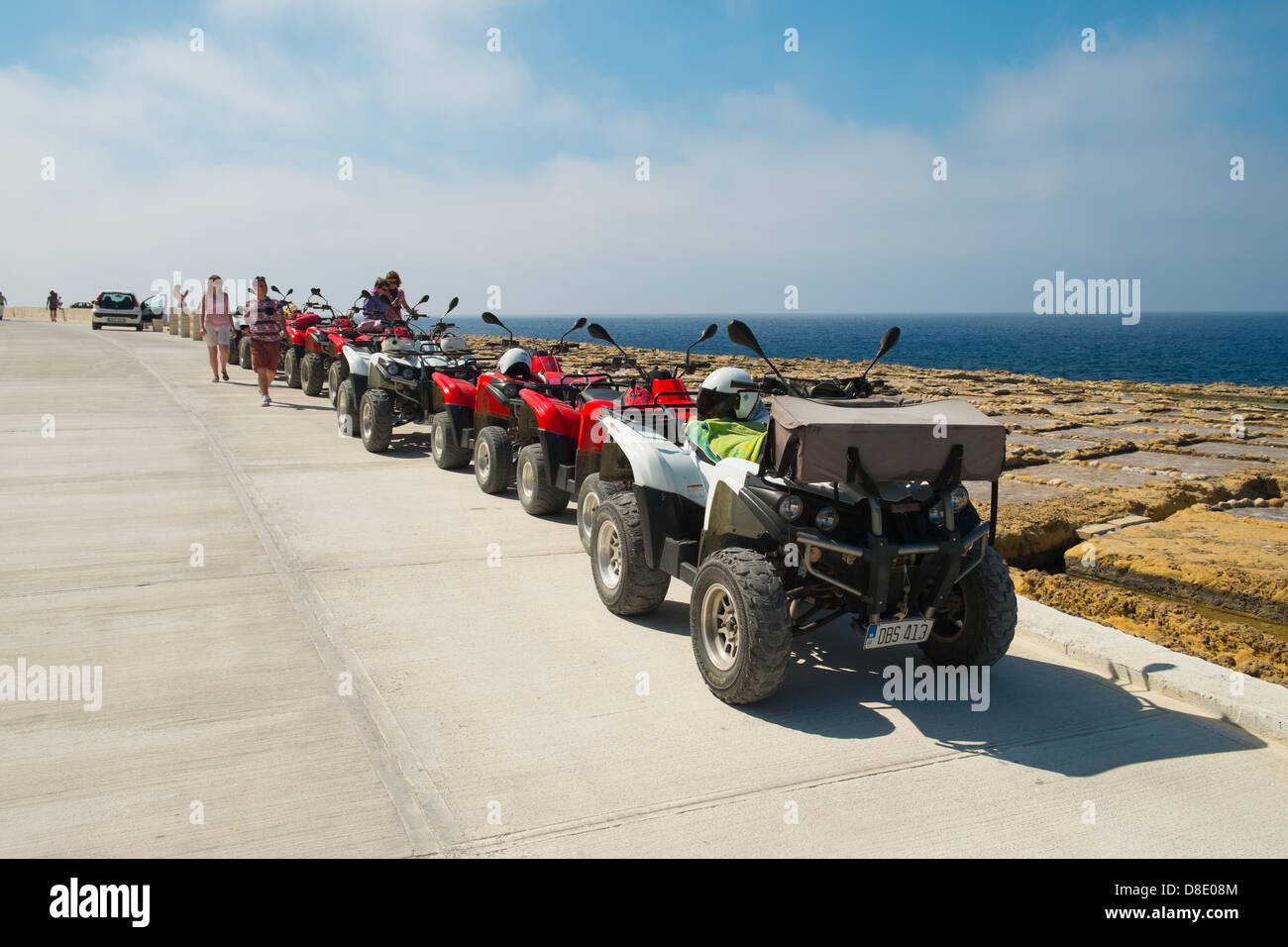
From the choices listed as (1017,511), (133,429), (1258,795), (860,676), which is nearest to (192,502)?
(133,429)

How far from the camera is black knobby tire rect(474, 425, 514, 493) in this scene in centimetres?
933

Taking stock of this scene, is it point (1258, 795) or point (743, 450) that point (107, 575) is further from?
point (1258, 795)

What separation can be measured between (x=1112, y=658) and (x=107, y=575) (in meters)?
6.20

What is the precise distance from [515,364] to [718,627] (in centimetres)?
548

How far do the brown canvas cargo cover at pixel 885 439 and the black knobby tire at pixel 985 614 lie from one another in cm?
55

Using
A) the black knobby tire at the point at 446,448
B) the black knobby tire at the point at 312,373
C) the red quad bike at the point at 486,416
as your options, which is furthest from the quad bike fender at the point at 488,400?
the black knobby tire at the point at 312,373

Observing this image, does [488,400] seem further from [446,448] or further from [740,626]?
[740,626]

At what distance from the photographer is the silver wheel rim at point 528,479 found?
338 inches

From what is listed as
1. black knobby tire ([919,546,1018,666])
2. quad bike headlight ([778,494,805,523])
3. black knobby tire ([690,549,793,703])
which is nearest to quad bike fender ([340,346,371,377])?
black knobby tire ([690,549,793,703])

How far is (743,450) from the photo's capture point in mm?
5246

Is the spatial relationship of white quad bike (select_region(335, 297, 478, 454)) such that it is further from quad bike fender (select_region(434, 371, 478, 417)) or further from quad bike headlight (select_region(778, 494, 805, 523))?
quad bike headlight (select_region(778, 494, 805, 523))

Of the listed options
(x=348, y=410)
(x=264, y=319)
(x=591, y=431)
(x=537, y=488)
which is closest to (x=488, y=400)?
(x=537, y=488)

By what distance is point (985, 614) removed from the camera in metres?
4.78

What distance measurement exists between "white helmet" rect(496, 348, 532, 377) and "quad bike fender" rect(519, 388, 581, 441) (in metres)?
1.31
